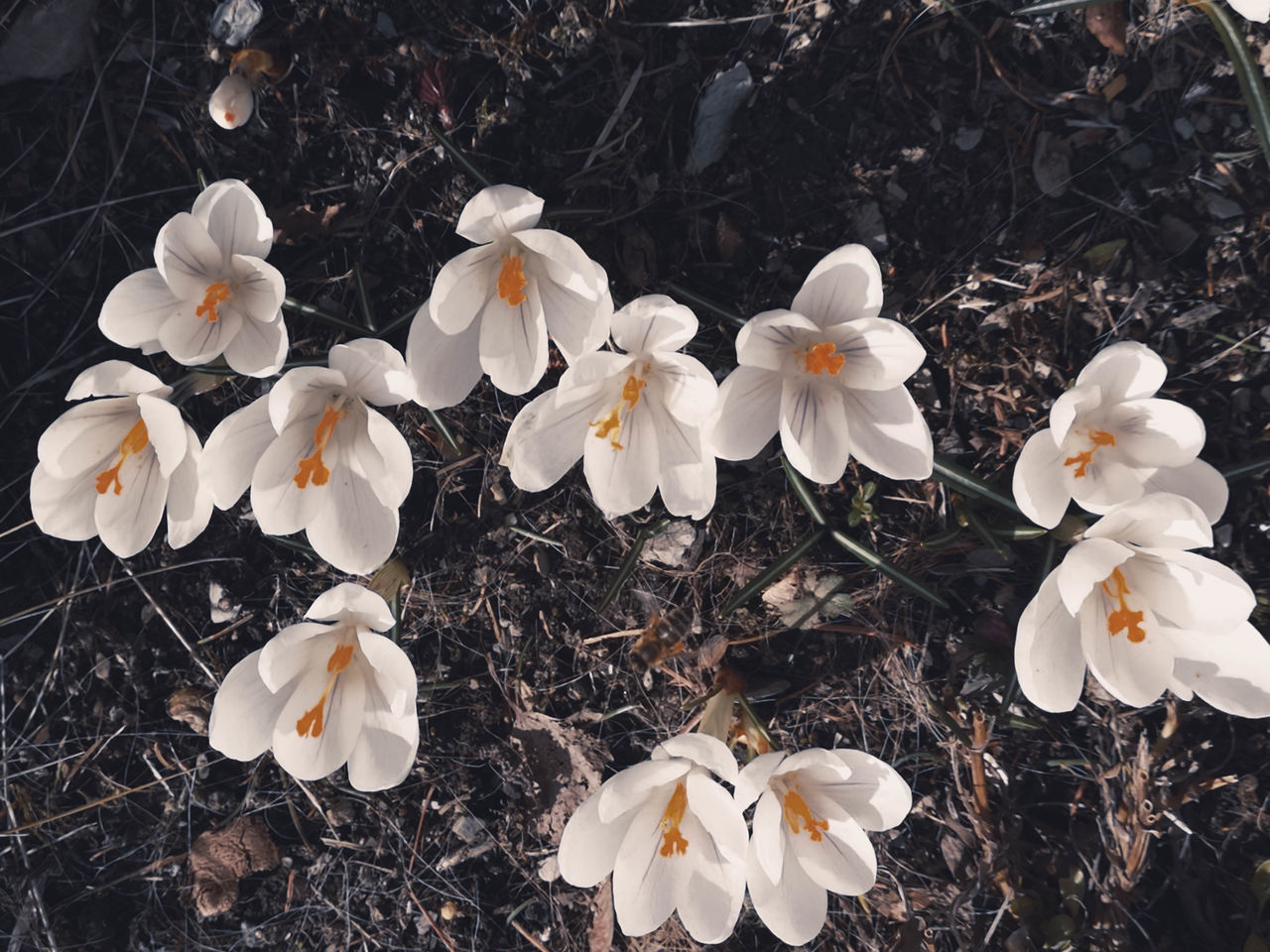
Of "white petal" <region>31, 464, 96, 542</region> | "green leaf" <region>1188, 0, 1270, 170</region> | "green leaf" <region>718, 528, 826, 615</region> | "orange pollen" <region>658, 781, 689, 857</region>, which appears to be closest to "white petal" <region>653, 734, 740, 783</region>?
"orange pollen" <region>658, 781, 689, 857</region>

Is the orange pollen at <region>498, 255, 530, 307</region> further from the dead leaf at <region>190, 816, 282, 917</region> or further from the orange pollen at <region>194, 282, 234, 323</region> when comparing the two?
the dead leaf at <region>190, 816, 282, 917</region>

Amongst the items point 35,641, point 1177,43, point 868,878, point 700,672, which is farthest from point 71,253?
point 1177,43

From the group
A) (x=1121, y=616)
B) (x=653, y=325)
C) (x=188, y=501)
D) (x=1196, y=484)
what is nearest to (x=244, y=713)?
(x=188, y=501)

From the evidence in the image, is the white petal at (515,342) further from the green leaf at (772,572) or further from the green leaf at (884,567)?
the green leaf at (884,567)

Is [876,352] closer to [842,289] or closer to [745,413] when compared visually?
[842,289]

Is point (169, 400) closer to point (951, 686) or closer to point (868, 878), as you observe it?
point (868, 878)

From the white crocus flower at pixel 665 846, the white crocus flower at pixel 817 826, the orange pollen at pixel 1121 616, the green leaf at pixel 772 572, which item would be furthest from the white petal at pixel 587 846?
the orange pollen at pixel 1121 616

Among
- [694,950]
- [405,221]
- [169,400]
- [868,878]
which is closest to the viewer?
[868,878]
